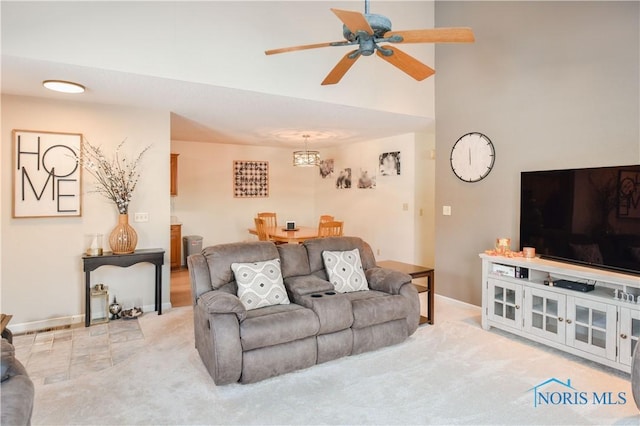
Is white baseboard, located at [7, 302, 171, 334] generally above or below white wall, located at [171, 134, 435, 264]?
below

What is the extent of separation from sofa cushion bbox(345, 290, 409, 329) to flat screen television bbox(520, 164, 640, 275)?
145 cm

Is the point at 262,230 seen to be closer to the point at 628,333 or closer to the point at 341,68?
the point at 341,68

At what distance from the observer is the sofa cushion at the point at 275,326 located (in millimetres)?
2584

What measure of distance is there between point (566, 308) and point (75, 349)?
13.5ft

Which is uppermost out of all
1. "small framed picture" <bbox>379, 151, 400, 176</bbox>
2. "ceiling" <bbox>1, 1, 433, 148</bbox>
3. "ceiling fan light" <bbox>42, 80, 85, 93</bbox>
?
"ceiling" <bbox>1, 1, 433, 148</bbox>

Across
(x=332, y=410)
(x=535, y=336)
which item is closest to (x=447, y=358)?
(x=535, y=336)

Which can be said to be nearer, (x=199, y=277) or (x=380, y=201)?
(x=199, y=277)

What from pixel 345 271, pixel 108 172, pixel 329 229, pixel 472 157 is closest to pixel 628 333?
pixel 345 271

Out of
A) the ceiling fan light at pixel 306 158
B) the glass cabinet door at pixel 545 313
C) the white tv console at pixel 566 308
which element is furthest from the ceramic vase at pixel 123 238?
the glass cabinet door at pixel 545 313

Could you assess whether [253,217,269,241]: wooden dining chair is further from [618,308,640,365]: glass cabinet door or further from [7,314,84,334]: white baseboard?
[618,308,640,365]: glass cabinet door

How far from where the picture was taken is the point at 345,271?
11.4 feet

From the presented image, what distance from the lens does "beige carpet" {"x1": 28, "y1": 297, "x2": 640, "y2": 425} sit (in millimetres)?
2242

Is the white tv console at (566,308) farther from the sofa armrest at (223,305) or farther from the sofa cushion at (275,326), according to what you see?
the sofa armrest at (223,305)

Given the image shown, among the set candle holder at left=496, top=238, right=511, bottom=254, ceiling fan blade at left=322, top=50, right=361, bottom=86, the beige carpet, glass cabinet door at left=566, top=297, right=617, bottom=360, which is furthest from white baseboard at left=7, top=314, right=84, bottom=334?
glass cabinet door at left=566, top=297, right=617, bottom=360
